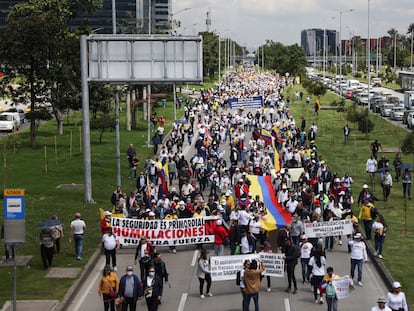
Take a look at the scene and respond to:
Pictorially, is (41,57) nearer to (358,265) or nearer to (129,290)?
(358,265)

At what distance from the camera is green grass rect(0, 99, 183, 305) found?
2064cm

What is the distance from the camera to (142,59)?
31172 millimetres

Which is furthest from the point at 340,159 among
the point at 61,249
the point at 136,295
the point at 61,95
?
the point at 136,295

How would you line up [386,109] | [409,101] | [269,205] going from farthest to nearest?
[386,109] → [409,101] → [269,205]

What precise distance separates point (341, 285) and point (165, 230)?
6.76 m

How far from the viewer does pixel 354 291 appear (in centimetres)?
1984

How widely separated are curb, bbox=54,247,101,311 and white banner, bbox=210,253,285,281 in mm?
3276

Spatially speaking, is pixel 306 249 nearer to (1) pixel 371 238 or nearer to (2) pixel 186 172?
(1) pixel 371 238

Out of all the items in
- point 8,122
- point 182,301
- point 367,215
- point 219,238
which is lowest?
point 182,301

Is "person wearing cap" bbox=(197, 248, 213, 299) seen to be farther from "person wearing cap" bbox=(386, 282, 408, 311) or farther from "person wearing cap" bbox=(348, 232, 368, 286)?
"person wearing cap" bbox=(386, 282, 408, 311)

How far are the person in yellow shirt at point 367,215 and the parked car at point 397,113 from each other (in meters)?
45.3

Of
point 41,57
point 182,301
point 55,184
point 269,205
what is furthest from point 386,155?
point 182,301

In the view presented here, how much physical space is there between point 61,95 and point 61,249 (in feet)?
84.2

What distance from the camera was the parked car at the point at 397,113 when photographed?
69062 millimetres
